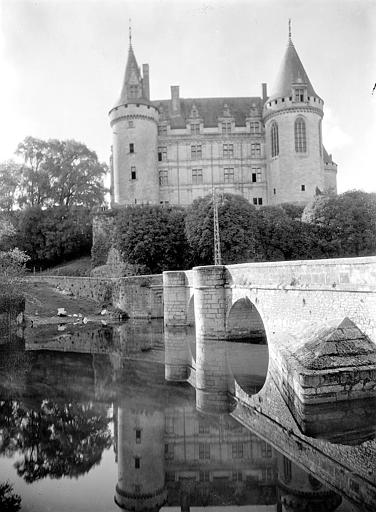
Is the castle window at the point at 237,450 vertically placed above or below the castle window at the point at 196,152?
below

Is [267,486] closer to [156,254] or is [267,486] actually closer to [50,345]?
[50,345]

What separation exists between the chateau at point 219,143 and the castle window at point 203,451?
41684 millimetres

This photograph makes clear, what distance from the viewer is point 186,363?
19.2m

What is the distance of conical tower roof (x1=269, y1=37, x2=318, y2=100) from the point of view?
4997 centimetres

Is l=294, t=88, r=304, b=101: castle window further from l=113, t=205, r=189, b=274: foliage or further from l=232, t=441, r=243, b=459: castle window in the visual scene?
l=232, t=441, r=243, b=459: castle window

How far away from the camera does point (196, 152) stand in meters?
54.6

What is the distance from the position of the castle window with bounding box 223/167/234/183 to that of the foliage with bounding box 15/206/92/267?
15734 mm

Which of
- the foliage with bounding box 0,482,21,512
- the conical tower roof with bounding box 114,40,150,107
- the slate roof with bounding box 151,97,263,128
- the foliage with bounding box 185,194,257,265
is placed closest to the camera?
the foliage with bounding box 0,482,21,512

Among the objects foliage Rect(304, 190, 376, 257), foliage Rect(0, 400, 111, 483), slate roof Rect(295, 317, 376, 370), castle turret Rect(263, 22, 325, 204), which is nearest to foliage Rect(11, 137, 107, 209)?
castle turret Rect(263, 22, 325, 204)

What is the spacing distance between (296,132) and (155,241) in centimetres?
2066

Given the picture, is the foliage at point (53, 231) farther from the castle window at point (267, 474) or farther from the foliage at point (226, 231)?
the castle window at point (267, 474)

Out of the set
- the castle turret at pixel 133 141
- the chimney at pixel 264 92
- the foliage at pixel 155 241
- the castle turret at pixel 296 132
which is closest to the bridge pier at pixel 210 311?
the foliage at pixel 155 241

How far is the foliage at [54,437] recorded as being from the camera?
9.90m

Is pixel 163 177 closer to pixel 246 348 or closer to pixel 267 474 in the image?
pixel 246 348
